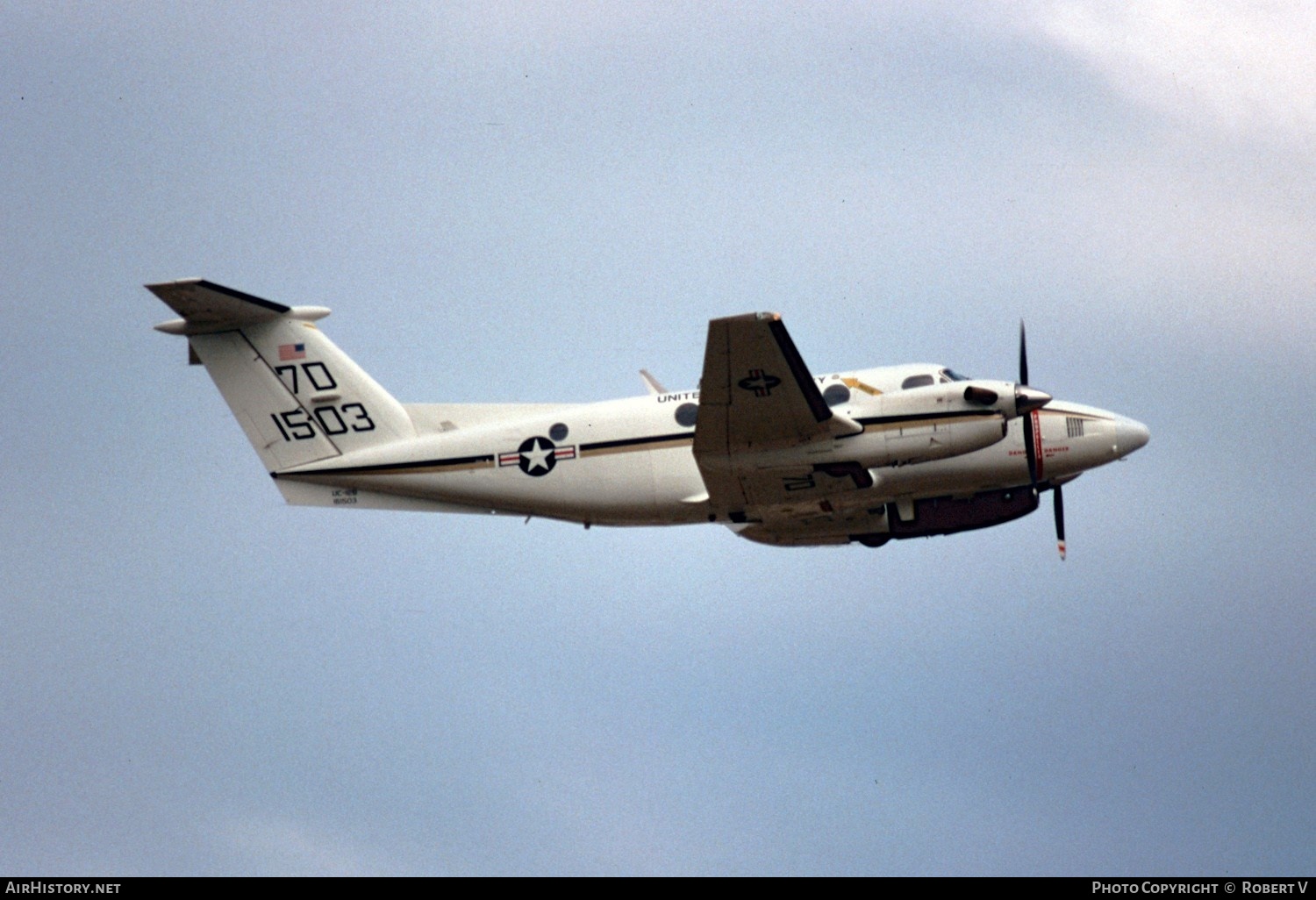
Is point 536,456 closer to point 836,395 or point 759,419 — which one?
point 759,419

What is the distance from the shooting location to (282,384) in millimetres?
30859

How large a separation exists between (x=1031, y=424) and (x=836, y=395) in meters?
4.11

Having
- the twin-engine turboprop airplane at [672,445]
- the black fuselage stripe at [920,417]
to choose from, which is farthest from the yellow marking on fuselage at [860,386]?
the black fuselage stripe at [920,417]

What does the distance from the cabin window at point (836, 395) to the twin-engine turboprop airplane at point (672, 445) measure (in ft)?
0.25

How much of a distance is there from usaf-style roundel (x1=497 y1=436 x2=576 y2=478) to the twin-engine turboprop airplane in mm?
24

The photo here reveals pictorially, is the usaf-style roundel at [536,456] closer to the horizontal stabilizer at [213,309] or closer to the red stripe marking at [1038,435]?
the horizontal stabilizer at [213,309]

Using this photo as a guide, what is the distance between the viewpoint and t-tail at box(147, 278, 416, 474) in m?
30.6

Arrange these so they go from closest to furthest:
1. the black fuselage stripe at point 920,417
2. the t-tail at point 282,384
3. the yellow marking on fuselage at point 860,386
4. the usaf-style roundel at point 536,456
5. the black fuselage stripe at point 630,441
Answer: the black fuselage stripe at point 920,417 < the yellow marking on fuselage at point 860,386 < the black fuselage stripe at point 630,441 < the usaf-style roundel at point 536,456 < the t-tail at point 282,384

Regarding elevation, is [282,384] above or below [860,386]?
above

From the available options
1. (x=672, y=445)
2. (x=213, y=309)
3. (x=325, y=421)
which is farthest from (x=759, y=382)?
(x=213, y=309)

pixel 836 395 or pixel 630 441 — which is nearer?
pixel 836 395

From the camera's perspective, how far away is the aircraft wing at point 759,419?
25656mm
